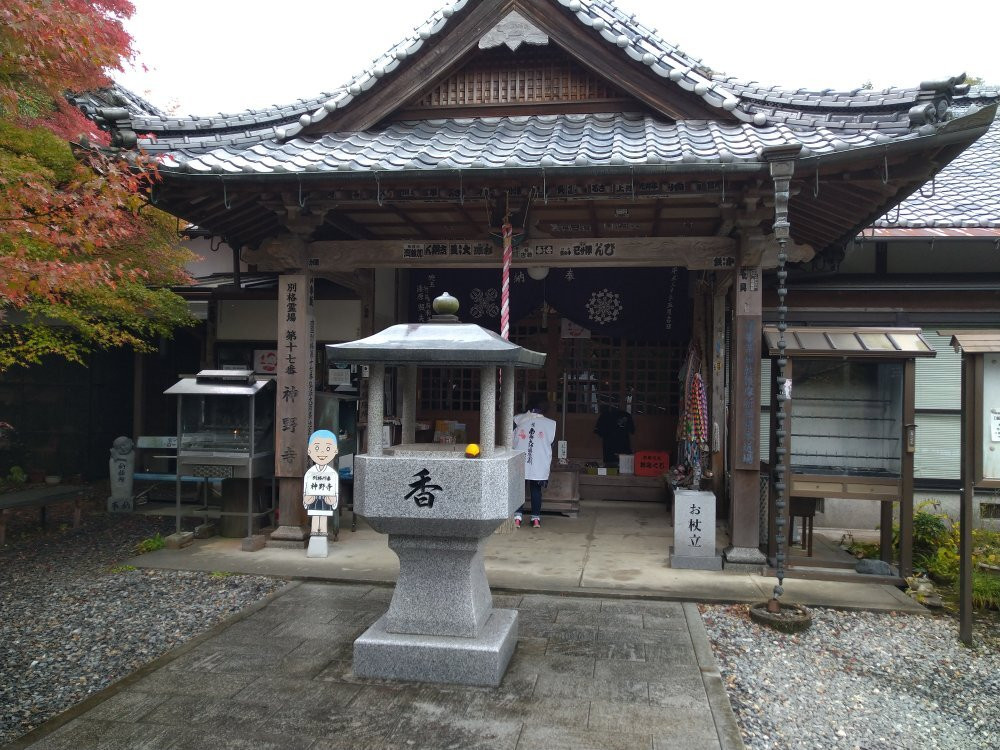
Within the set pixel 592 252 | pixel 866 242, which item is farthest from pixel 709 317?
pixel 592 252

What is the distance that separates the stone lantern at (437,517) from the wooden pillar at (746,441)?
3.63 meters

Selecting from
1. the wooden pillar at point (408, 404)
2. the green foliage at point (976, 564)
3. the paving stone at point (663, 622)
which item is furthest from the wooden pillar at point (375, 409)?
the green foliage at point (976, 564)

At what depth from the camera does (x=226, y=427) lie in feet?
29.3

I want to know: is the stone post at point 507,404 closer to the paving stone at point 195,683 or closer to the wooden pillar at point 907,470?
the paving stone at point 195,683

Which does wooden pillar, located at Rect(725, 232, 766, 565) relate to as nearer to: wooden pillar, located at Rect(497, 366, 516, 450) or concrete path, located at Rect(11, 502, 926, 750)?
concrete path, located at Rect(11, 502, 926, 750)

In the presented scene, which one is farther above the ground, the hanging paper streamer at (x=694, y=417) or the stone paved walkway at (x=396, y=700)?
the hanging paper streamer at (x=694, y=417)

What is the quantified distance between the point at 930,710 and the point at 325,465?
6.16 meters

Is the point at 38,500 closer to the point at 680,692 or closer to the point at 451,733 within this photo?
the point at 451,733

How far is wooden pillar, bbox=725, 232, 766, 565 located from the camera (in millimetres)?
7461

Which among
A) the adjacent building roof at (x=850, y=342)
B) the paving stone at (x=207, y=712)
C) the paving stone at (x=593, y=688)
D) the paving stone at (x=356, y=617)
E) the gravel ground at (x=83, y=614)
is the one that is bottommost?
the gravel ground at (x=83, y=614)

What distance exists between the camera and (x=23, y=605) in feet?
21.4

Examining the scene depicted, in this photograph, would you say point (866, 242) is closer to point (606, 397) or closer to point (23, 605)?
point (606, 397)

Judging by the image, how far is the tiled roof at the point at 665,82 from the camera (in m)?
7.11

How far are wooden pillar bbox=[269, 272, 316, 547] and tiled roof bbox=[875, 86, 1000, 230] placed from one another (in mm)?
7260
